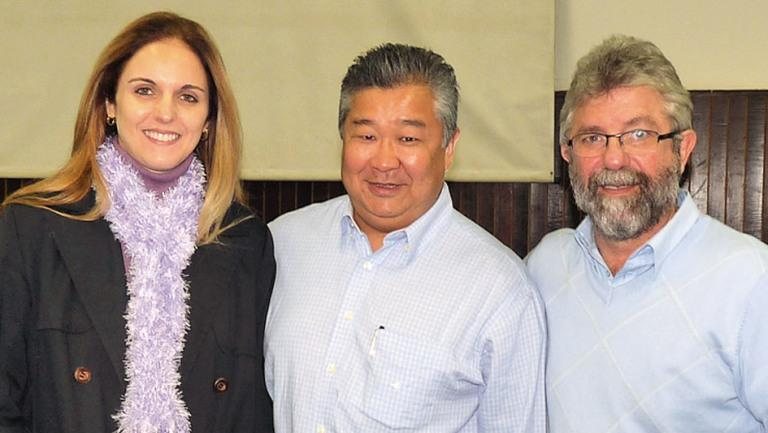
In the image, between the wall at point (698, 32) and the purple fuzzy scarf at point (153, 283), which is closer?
the purple fuzzy scarf at point (153, 283)

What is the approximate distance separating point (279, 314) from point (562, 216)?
6.48 ft

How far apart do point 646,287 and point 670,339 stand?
125 mm

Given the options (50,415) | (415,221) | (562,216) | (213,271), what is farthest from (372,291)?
(562,216)

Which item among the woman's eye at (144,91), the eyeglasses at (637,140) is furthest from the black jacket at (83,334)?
the eyeglasses at (637,140)

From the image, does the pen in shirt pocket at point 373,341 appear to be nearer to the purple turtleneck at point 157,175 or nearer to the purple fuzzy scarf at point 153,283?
the purple fuzzy scarf at point 153,283

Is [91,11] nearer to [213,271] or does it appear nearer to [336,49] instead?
[336,49]

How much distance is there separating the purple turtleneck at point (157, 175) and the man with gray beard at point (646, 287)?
89 centimetres

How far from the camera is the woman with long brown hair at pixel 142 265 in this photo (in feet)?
5.70

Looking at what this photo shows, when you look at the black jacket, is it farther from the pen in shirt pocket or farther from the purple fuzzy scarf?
the pen in shirt pocket

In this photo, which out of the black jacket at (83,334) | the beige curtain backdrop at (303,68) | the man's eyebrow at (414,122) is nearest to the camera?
the black jacket at (83,334)

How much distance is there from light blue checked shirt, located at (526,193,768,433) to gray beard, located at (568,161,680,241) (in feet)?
0.13

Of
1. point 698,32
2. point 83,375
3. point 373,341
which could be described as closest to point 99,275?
point 83,375

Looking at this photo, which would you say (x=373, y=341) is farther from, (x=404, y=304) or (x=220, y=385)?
(x=220, y=385)

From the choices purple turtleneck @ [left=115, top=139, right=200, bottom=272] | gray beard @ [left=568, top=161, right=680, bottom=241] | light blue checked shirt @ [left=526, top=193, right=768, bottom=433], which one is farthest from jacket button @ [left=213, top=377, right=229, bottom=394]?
gray beard @ [left=568, top=161, right=680, bottom=241]
